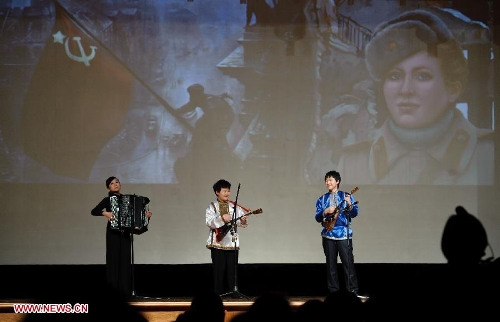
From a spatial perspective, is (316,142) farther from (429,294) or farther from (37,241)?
(429,294)

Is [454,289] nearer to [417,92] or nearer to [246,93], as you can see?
[246,93]

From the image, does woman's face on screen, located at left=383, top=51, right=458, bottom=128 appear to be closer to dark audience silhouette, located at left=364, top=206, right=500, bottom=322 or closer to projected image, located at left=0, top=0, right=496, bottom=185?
projected image, located at left=0, top=0, right=496, bottom=185

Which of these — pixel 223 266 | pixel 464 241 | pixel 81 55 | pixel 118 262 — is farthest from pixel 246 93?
pixel 464 241

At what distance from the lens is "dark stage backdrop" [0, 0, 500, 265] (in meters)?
7.51

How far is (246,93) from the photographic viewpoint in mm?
7562

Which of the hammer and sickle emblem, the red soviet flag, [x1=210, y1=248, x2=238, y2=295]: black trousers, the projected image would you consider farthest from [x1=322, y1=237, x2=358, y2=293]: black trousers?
the hammer and sickle emblem

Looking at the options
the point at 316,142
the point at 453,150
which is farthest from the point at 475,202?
the point at 316,142

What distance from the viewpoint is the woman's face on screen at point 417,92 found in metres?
7.52

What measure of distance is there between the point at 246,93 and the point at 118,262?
262cm

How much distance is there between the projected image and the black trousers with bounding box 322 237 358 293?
1576 mm

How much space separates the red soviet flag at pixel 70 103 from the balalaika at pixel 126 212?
1.60 m

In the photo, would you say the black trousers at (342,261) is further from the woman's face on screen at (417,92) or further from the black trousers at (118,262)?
the woman's face on screen at (417,92)

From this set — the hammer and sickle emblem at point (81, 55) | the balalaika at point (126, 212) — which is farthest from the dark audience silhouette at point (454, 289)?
the hammer and sickle emblem at point (81, 55)

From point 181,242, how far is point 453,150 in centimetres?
350
